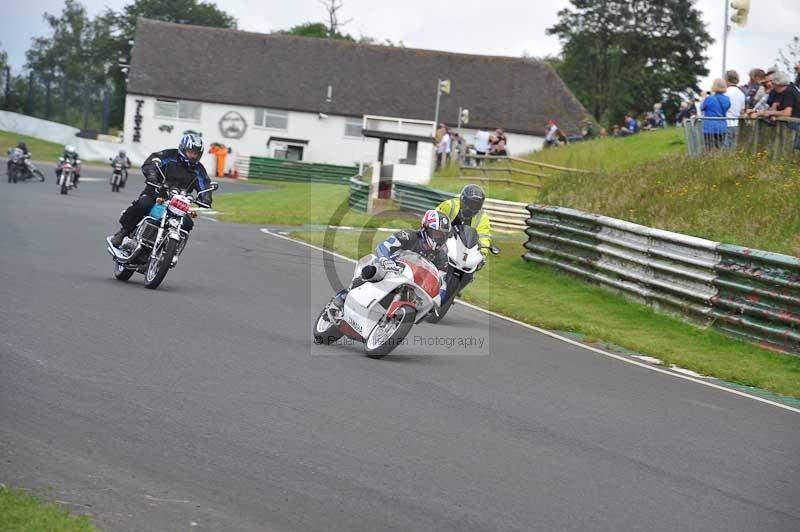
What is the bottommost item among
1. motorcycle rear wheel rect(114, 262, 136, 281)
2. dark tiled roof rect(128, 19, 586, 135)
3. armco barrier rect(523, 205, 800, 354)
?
motorcycle rear wheel rect(114, 262, 136, 281)

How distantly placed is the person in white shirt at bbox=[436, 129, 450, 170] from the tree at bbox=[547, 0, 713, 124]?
126 ft

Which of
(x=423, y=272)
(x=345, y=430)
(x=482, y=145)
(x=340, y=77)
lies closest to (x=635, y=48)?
(x=340, y=77)

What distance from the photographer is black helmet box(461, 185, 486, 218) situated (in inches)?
562

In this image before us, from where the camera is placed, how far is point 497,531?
5.93m

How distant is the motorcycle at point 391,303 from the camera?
10.6 m

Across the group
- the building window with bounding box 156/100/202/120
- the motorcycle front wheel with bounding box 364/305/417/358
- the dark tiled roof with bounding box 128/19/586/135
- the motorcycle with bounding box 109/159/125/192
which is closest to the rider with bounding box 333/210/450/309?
the motorcycle front wheel with bounding box 364/305/417/358

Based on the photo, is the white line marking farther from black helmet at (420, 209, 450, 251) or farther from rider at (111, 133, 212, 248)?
rider at (111, 133, 212, 248)

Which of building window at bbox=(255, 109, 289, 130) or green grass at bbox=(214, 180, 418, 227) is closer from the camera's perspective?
green grass at bbox=(214, 180, 418, 227)

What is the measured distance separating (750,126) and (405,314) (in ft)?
39.7

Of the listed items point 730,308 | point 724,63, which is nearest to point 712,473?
point 730,308

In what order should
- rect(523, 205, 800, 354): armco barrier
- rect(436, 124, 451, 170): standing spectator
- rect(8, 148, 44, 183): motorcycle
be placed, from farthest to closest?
rect(436, 124, 451, 170): standing spectator → rect(8, 148, 44, 183): motorcycle → rect(523, 205, 800, 354): armco barrier

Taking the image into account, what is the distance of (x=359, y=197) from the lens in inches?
1533

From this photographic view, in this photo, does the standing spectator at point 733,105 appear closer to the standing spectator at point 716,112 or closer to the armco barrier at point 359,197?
the standing spectator at point 716,112

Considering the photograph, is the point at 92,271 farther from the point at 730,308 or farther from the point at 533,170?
the point at 533,170
